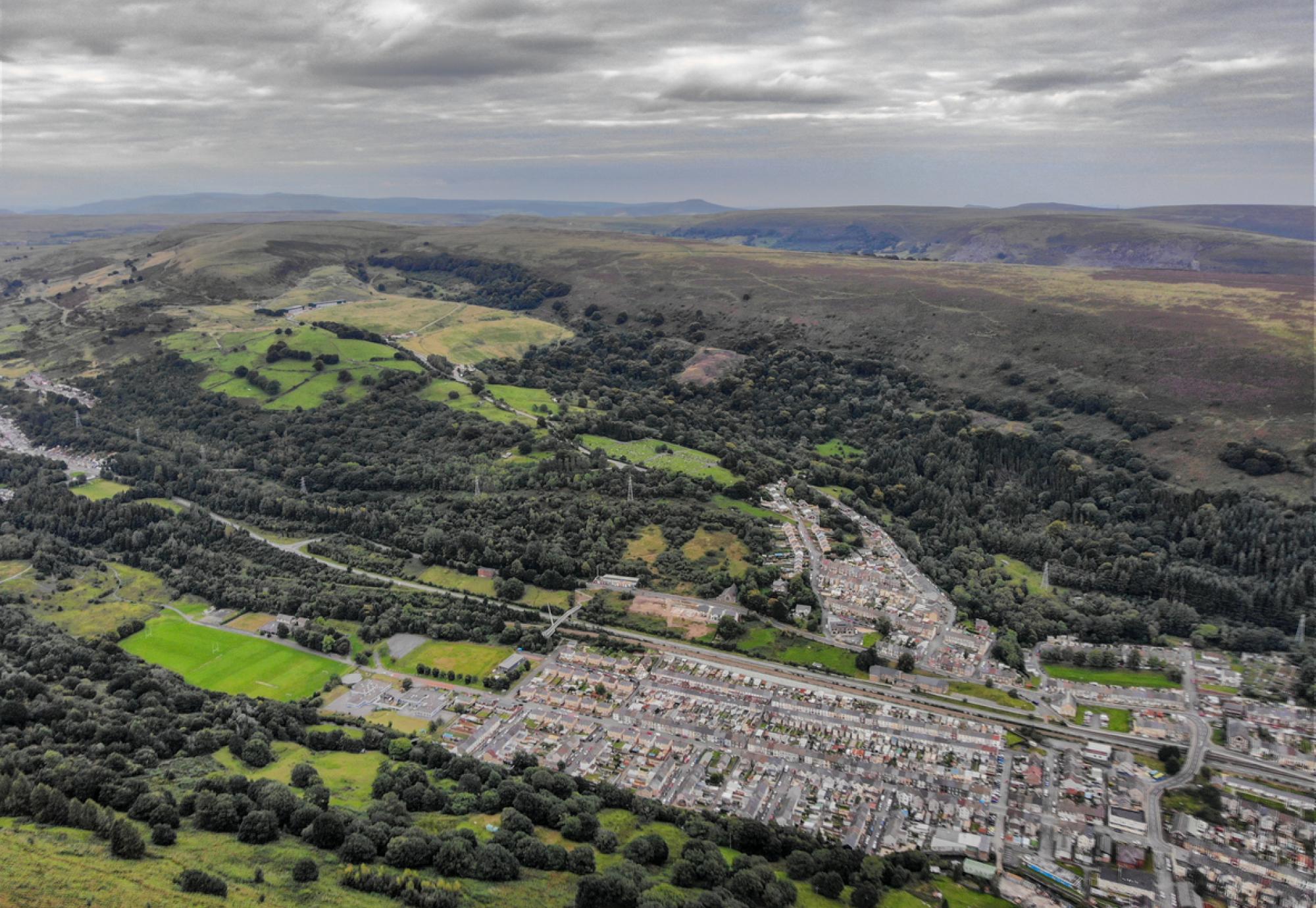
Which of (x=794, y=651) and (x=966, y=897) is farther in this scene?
(x=794, y=651)

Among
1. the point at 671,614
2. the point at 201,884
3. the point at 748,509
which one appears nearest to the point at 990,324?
the point at 748,509

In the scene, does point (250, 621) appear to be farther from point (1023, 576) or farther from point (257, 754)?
point (1023, 576)

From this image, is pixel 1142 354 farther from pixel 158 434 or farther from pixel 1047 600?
pixel 158 434

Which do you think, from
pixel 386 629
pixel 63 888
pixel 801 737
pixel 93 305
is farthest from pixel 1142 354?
pixel 93 305

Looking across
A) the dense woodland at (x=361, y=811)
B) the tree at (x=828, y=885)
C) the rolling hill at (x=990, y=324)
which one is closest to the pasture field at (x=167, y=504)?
the dense woodland at (x=361, y=811)

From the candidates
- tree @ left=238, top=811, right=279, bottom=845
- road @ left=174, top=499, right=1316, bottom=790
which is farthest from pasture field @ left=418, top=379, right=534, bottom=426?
tree @ left=238, top=811, right=279, bottom=845

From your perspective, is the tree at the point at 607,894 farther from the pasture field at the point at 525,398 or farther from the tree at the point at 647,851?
the pasture field at the point at 525,398
